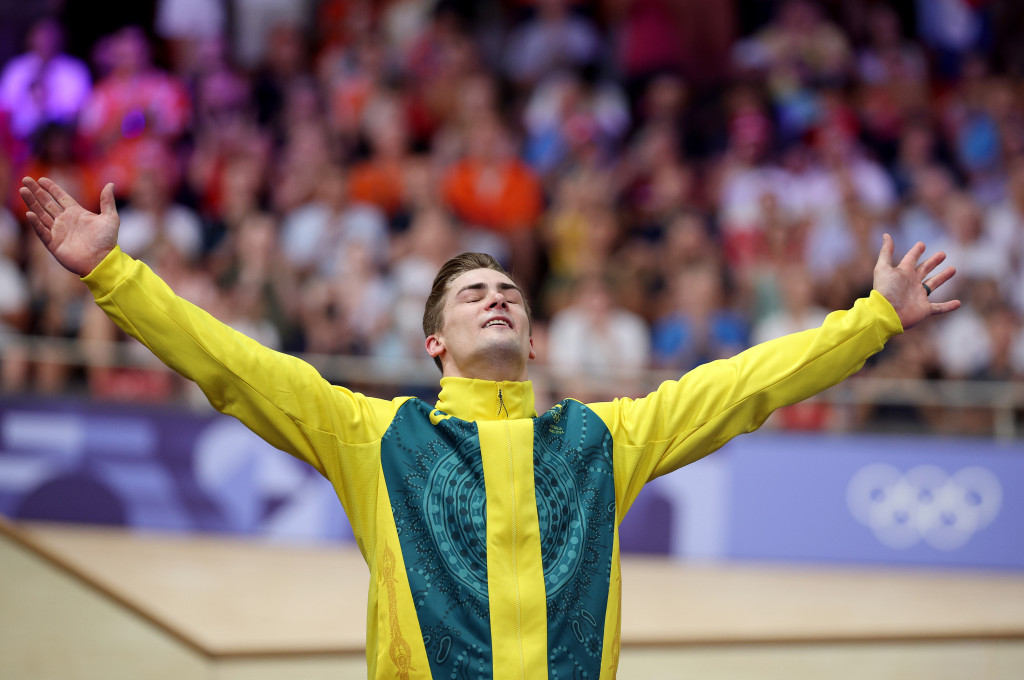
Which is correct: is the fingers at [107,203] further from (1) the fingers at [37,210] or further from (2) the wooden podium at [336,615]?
(2) the wooden podium at [336,615]

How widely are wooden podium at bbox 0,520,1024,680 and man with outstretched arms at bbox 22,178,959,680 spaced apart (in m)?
1.07

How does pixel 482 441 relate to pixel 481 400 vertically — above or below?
below

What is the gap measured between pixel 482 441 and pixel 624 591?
16.7ft

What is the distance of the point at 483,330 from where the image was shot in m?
2.66

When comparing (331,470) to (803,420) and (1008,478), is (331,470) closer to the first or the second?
(803,420)

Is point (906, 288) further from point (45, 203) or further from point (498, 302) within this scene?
point (45, 203)

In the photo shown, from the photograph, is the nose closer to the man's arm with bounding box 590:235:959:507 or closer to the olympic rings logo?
the man's arm with bounding box 590:235:959:507

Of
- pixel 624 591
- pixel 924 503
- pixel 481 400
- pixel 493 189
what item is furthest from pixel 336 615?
pixel 481 400

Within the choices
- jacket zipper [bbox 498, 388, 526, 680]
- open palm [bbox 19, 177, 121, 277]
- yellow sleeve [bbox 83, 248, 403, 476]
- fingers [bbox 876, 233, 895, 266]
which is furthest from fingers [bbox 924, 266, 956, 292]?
open palm [bbox 19, 177, 121, 277]

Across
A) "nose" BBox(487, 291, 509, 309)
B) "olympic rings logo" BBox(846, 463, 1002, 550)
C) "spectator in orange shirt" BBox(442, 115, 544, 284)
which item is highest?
"spectator in orange shirt" BBox(442, 115, 544, 284)

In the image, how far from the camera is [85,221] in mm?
2430

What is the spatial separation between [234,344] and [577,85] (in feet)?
25.9

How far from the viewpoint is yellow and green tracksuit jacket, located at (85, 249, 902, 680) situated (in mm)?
2410

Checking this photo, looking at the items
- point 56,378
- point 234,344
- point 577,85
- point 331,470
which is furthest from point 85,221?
point 577,85
